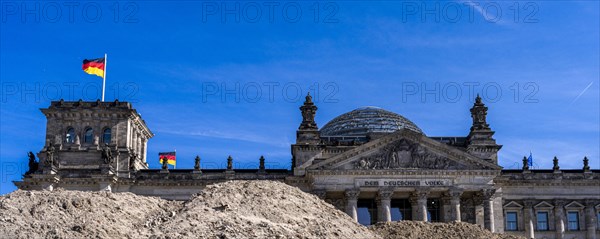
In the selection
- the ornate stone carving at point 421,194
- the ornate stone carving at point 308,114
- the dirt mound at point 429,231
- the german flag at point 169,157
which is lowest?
the dirt mound at point 429,231

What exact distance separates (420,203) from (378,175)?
4.47 m

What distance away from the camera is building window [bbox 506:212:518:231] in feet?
250

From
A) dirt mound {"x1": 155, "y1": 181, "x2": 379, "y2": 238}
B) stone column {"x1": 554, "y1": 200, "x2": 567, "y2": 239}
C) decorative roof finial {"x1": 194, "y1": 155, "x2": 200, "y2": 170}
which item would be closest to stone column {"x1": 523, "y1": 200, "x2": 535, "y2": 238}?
stone column {"x1": 554, "y1": 200, "x2": 567, "y2": 239}

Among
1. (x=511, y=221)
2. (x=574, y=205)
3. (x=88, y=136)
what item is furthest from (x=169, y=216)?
(x=574, y=205)

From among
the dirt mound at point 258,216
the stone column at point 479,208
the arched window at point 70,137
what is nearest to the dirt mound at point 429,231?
the dirt mound at point 258,216

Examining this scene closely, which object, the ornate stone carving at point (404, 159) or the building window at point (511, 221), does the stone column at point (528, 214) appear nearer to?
the building window at point (511, 221)

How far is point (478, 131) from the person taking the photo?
7744cm

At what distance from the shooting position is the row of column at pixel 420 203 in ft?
233

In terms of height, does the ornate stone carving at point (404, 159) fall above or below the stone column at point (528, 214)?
above

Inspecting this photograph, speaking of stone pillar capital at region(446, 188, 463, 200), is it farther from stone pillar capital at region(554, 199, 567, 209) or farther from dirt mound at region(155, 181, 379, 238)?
dirt mound at region(155, 181, 379, 238)

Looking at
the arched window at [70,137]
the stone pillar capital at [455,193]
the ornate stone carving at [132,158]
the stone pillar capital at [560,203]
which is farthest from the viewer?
the arched window at [70,137]

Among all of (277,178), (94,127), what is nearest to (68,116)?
(94,127)

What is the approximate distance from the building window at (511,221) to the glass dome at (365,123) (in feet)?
49.5

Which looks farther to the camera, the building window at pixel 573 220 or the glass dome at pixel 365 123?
the glass dome at pixel 365 123
